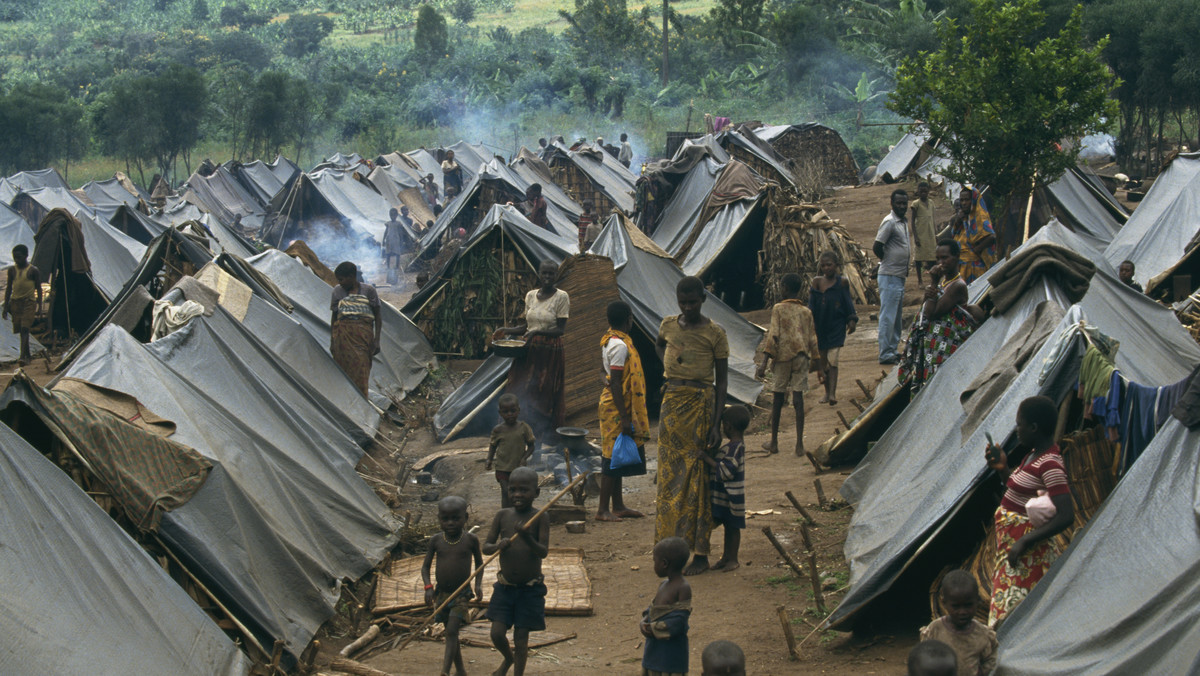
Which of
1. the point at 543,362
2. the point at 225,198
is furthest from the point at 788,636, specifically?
the point at 225,198

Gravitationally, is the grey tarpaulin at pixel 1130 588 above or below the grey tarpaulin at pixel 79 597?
above

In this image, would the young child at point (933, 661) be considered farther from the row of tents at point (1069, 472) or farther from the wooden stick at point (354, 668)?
the wooden stick at point (354, 668)

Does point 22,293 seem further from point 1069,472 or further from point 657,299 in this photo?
point 1069,472

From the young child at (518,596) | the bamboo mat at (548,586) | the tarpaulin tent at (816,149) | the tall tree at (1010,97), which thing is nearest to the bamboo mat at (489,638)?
the bamboo mat at (548,586)

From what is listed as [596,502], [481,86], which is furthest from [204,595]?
[481,86]

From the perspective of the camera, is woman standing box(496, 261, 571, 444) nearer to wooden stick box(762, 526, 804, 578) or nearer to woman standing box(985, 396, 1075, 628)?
wooden stick box(762, 526, 804, 578)

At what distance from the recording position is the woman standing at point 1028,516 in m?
4.18

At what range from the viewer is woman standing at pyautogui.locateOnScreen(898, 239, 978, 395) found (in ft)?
23.9

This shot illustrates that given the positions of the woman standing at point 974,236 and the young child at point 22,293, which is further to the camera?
the young child at point 22,293

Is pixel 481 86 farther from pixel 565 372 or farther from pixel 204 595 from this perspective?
pixel 204 595

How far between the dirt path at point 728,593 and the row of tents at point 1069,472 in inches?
8.1

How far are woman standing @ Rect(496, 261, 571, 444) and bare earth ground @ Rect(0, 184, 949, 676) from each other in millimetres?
664

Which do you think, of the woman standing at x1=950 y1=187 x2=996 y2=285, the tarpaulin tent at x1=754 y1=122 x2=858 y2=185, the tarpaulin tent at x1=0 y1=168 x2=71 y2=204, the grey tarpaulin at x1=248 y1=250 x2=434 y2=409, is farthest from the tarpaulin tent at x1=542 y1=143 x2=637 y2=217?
the woman standing at x1=950 y1=187 x2=996 y2=285

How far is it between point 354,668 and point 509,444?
6.78 feet
